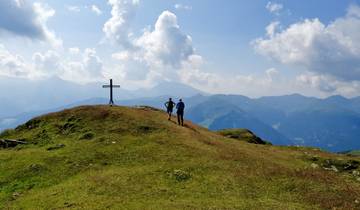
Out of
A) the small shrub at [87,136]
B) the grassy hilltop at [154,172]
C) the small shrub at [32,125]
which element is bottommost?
the grassy hilltop at [154,172]

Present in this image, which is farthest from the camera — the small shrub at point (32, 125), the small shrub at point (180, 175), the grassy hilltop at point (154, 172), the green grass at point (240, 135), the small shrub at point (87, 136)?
the green grass at point (240, 135)

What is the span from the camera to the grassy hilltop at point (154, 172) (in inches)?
1298

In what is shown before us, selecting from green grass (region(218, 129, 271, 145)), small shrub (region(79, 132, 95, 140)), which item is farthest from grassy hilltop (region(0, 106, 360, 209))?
green grass (region(218, 129, 271, 145))

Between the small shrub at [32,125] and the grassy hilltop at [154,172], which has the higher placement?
the small shrub at [32,125]

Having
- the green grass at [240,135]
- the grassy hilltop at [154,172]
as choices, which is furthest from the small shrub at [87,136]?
the green grass at [240,135]

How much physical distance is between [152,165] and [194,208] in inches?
511

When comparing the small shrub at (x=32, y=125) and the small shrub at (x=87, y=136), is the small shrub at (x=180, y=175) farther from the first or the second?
the small shrub at (x=32, y=125)

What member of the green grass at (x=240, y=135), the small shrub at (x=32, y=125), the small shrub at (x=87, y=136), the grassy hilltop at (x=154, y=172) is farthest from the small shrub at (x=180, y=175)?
the green grass at (x=240, y=135)

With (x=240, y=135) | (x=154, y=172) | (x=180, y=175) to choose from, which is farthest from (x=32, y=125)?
(x=240, y=135)

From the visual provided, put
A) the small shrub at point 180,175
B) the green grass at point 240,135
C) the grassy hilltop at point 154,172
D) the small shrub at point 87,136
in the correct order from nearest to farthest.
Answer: the grassy hilltop at point 154,172
the small shrub at point 180,175
the small shrub at point 87,136
the green grass at point 240,135

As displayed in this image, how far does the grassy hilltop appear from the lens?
108 ft

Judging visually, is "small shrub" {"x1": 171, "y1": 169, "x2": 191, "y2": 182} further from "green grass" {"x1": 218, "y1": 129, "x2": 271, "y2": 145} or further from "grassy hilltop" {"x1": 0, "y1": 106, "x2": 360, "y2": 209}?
"green grass" {"x1": 218, "y1": 129, "x2": 271, "y2": 145}

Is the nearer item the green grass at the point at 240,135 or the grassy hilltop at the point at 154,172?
the grassy hilltop at the point at 154,172

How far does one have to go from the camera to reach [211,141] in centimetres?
5503
